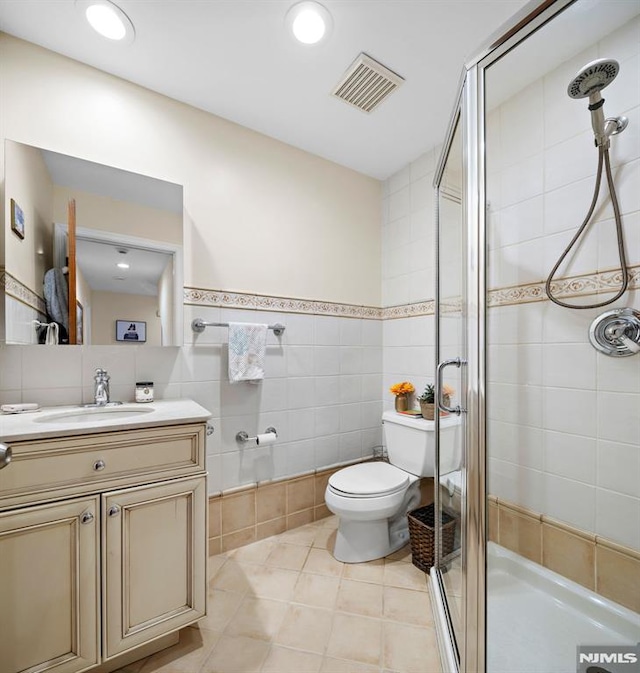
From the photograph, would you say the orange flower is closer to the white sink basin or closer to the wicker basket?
the wicker basket

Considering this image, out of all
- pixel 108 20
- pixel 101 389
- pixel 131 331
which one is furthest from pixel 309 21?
pixel 101 389

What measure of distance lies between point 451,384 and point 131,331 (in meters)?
1.40

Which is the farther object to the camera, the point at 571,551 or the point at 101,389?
the point at 101,389

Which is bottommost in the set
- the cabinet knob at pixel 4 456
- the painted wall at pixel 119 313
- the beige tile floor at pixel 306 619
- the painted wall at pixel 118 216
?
the beige tile floor at pixel 306 619

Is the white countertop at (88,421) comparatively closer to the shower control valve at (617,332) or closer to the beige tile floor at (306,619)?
the beige tile floor at (306,619)

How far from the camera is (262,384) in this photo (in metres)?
1.93

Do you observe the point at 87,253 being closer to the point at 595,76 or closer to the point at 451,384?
the point at 451,384

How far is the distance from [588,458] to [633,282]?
669 millimetres

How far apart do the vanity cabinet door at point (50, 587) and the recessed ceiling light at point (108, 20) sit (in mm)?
1715

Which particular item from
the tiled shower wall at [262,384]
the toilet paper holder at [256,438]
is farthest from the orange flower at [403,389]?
the toilet paper holder at [256,438]

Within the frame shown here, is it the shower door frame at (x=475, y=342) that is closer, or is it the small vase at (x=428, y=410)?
the shower door frame at (x=475, y=342)

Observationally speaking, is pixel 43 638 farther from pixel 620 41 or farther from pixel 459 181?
pixel 620 41

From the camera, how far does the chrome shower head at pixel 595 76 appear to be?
120cm

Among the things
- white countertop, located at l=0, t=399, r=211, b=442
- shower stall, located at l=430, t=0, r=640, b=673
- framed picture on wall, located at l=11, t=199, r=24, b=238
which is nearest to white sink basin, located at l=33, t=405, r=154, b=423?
white countertop, located at l=0, t=399, r=211, b=442
